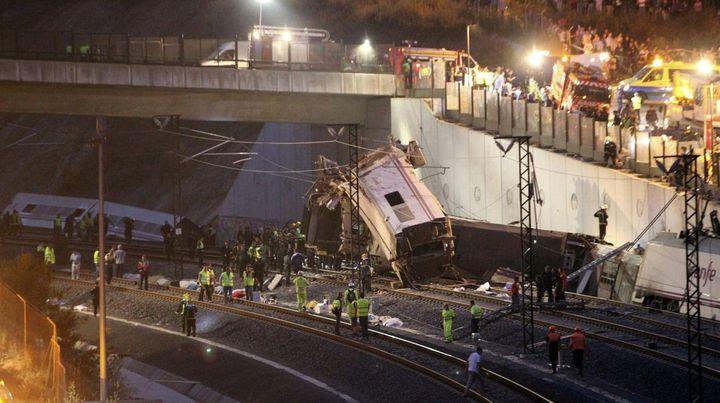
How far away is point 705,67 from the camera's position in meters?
44.1

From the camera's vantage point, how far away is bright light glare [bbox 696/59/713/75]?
144 feet

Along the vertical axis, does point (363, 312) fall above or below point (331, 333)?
above

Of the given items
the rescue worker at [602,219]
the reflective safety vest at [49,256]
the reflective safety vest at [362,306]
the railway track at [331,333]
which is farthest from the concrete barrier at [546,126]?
the reflective safety vest at [49,256]

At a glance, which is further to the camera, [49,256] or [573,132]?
[49,256]

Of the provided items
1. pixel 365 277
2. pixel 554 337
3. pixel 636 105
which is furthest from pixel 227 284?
pixel 636 105

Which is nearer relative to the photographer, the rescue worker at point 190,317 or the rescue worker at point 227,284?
the rescue worker at point 190,317

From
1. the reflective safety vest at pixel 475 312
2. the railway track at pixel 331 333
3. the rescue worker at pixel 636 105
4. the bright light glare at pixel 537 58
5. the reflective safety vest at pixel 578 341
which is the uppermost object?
the bright light glare at pixel 537 58

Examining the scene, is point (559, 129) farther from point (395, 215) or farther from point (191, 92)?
point (191, 92)

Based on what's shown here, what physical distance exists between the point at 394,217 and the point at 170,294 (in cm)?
843

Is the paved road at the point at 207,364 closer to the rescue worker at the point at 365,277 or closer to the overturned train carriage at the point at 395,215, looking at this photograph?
the rescue worker at the point at 365,277

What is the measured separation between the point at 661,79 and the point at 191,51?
18.7 metres

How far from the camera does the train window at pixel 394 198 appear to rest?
1625 inches

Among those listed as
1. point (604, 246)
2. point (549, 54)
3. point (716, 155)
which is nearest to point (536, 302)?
point (604, 246)

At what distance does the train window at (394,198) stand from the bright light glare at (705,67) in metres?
12.4
